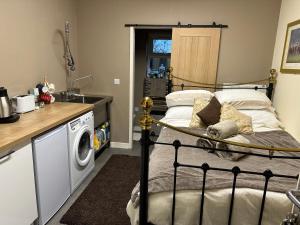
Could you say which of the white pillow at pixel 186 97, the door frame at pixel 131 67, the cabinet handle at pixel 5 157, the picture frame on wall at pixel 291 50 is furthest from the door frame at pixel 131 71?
the cabinet handle at pixel 5 157

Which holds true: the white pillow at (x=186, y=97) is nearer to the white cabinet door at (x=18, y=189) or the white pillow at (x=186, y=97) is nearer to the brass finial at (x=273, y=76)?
the brass finial at (x=273, y=76)

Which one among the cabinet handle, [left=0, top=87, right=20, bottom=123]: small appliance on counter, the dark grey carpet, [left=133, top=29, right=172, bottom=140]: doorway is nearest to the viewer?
the cabinet handle

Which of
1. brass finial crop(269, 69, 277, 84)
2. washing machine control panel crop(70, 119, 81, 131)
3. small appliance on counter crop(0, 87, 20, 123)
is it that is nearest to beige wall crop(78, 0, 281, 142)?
brass finial crop(269, 69, 277, 84)

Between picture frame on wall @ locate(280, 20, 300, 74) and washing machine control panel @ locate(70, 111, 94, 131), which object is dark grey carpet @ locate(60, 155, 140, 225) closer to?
washing machine control panel @ locate(70, 111, 94, 131)

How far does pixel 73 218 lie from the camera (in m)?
2.28

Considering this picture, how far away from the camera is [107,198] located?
2.62 m

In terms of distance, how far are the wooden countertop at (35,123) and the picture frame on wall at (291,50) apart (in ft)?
8.14

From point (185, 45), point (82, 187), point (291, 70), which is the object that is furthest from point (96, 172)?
point (291, 70)

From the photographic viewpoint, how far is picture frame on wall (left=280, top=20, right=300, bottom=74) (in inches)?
102

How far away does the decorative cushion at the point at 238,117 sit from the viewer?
2.49 meters

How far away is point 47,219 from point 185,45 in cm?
289

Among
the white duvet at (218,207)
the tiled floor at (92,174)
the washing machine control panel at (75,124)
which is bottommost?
the tiled floor at (92,174)

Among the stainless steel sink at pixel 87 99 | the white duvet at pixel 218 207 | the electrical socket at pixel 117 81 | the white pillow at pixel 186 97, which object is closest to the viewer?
the white duvet at pixel 218 207

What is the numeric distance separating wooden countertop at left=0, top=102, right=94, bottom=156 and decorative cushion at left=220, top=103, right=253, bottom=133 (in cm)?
166
